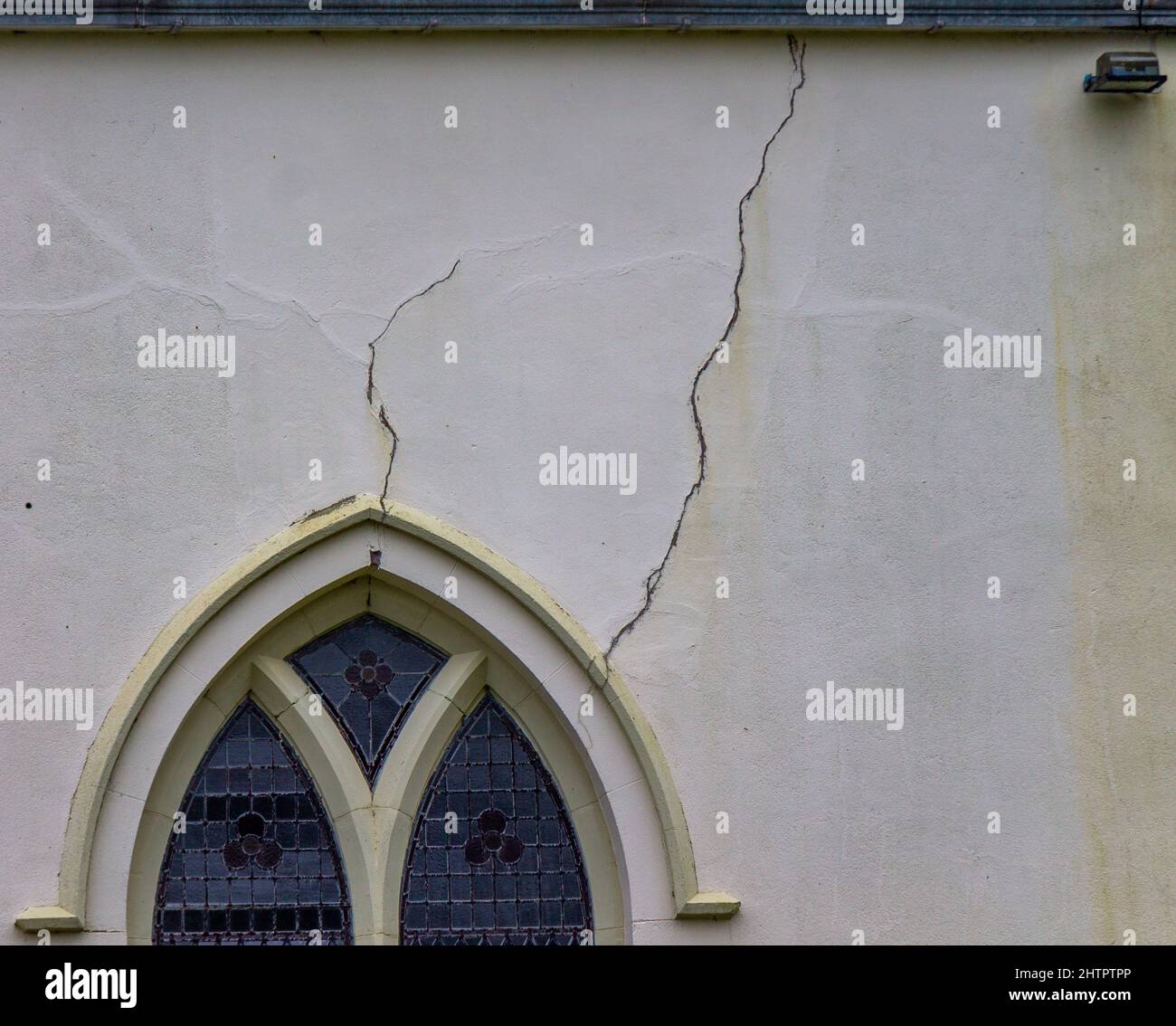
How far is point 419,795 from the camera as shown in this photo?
27.1 feet

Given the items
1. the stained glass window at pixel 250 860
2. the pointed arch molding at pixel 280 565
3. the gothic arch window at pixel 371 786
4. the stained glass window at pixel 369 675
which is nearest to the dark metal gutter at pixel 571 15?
the pointed arch molding at pixel 280 565

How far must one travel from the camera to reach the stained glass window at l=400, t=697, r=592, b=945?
8.18 meters

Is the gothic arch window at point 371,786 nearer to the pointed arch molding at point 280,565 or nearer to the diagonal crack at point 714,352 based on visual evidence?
the pointed arch molding at point 280,565

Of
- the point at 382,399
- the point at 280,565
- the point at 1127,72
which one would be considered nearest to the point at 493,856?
the point at 280,565

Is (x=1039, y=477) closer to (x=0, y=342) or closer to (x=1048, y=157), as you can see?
(x=1048, y=157)

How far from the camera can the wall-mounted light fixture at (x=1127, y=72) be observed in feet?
27.7

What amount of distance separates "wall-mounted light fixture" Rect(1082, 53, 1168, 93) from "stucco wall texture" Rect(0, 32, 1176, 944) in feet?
0.41

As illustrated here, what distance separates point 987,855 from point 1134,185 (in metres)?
2.86

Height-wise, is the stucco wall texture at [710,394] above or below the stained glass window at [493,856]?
above

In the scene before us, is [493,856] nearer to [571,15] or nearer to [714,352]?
[714,352]

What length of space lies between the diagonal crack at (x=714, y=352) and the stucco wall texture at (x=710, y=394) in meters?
0.03

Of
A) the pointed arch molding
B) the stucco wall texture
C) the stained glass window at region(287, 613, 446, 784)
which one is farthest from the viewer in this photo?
the stained glass window at region(287, 613, 446, 784)

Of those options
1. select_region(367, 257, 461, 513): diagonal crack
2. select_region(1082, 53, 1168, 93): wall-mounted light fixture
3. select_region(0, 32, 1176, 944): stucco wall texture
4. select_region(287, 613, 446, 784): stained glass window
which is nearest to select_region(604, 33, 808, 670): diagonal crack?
select_region(0, 32, 1176, 944): stucco wall texture

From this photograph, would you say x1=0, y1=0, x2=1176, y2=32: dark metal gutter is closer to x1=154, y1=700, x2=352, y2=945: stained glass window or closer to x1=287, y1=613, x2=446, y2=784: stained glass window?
x1=287, y1=613, x2=446, y2=784: stained glass window
